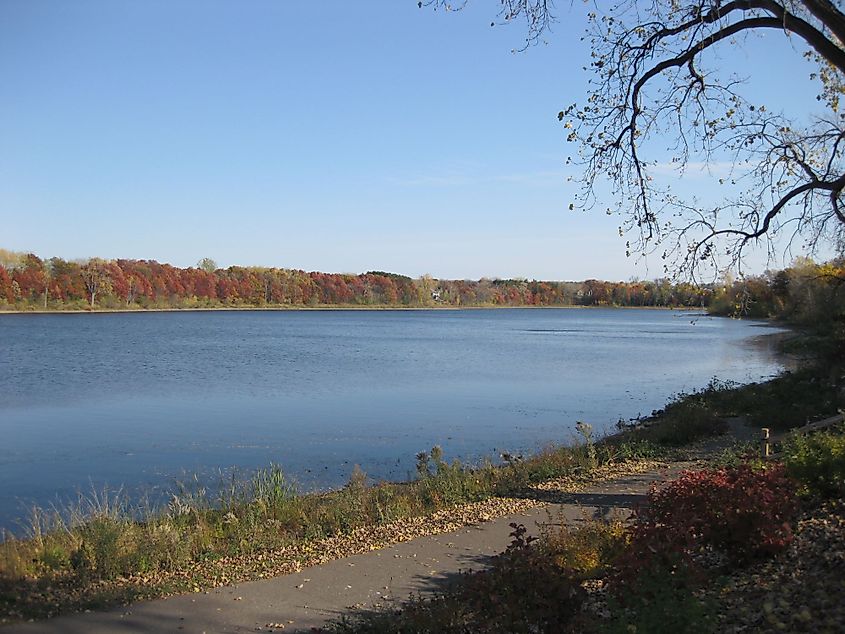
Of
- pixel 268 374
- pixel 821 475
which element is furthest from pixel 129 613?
pixel 268 374

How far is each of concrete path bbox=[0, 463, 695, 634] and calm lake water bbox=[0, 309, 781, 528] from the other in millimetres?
6486

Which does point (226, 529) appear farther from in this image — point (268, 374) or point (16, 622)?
point (268, 374)

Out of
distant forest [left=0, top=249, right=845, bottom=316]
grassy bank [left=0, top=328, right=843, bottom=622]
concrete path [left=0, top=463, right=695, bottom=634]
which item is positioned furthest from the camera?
distant forest [left=0, top=249, right=845, bottom=316]

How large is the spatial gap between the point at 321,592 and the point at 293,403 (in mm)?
21816

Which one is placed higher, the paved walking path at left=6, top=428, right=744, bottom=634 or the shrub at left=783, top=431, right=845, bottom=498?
the shrub at left=783, top=431, right=845, bottom=498

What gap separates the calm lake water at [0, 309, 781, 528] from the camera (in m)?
18.9

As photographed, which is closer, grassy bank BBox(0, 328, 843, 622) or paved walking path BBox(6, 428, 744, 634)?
paved walking path BBox(6, 428, 744, 634)

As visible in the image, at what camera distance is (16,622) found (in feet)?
24.4

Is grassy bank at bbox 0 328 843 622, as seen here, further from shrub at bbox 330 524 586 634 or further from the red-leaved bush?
the red-leaved bush

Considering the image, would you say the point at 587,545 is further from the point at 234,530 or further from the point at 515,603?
the point at 234,530

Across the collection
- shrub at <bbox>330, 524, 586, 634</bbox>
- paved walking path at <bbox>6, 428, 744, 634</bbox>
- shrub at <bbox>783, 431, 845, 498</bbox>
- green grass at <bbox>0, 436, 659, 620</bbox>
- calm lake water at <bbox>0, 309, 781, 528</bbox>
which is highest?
shrub at <bbox>783, 431, 845, 498</bbox>

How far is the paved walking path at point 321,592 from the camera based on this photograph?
7.31m

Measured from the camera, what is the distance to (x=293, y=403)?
29.6 metres

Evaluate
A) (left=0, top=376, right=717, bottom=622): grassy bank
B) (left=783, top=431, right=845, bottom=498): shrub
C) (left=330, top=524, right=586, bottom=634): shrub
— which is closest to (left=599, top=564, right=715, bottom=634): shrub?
(left=330, top=524, right=586, bottom=634): shrub
